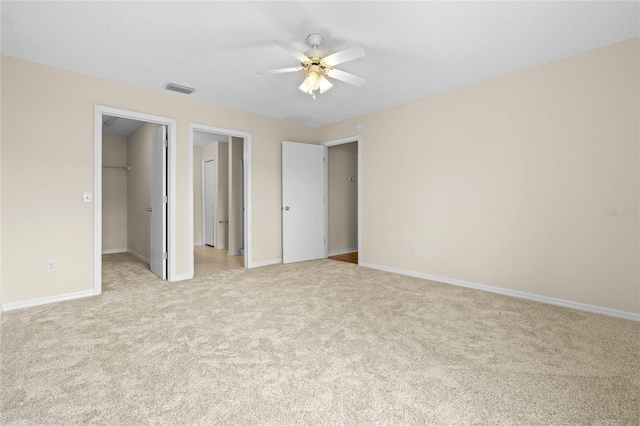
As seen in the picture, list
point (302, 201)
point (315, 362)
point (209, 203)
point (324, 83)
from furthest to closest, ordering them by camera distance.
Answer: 1. point (209, 203)
2. point (302, 201)
3. point (324, 83)
4. point (315, 362)

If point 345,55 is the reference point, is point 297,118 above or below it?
above

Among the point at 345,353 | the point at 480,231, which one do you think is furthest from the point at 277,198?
the point at 345,353

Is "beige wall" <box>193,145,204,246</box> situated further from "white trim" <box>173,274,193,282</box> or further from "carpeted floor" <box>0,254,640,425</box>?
"carpeted floor" <box>0,254,640,425</box>

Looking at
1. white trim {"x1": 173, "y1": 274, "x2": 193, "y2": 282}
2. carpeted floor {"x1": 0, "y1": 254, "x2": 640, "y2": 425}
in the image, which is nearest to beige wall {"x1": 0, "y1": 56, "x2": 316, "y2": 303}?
carpeted floor {"x1": 0, "y1": 254, "x2": 640, "y2": 425}

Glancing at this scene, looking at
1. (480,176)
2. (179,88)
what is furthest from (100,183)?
(480,176)

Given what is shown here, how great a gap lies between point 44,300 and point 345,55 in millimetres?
3850

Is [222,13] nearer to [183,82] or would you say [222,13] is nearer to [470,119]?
[183,82]

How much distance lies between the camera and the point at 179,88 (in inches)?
154

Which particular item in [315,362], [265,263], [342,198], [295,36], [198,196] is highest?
[295,36]

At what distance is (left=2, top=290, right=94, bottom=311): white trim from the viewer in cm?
306

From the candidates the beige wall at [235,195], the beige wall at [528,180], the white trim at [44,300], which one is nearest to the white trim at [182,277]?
the white trim at [44,300]

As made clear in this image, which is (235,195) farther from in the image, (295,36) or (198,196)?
(295,36)

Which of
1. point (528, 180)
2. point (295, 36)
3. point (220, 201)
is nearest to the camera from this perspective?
point (295, 36)

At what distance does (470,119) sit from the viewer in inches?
151
